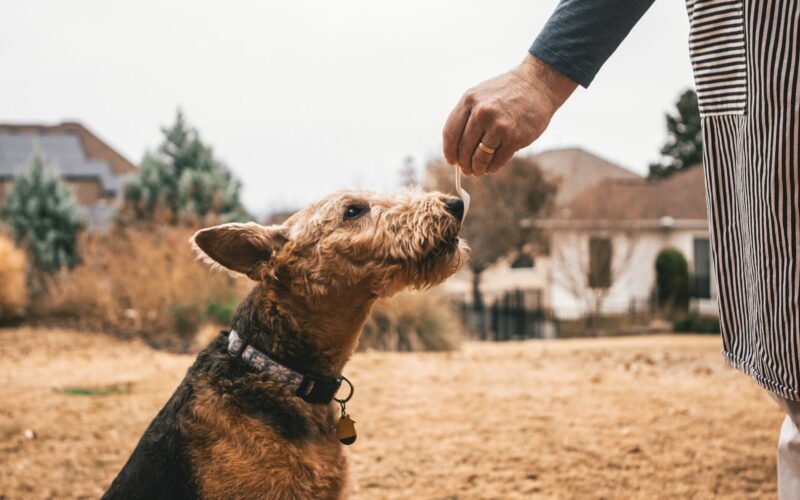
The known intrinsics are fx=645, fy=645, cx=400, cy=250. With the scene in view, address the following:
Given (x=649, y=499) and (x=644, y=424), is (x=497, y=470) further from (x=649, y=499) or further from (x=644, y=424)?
(x=644, y=424)

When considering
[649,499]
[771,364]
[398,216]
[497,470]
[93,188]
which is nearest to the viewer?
[771,364]

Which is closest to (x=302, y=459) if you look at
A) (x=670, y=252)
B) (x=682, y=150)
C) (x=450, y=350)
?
(x=450, y=350)

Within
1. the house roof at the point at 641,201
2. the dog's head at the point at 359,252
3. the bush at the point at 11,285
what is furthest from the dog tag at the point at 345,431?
the house roof at the point at 641,201

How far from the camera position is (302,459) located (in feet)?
7.91

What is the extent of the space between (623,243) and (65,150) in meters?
49.2

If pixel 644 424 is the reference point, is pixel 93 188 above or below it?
above

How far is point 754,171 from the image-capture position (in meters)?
1.52

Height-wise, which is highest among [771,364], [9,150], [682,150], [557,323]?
[9,150]

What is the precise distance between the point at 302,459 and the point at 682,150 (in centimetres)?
4237

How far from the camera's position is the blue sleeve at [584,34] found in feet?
6.49

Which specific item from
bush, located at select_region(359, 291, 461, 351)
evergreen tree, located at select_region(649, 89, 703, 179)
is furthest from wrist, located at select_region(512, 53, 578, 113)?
evergreen tree, located at select_region(649, 89, 703, 179)

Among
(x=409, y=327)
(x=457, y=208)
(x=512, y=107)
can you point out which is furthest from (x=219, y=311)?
(x=512, y=107)

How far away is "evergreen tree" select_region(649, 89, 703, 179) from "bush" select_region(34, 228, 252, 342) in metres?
33.5

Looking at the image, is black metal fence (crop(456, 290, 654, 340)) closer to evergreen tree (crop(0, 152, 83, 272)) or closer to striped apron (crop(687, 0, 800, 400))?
evergreen tree (crop(0, 152, 83, 272))
